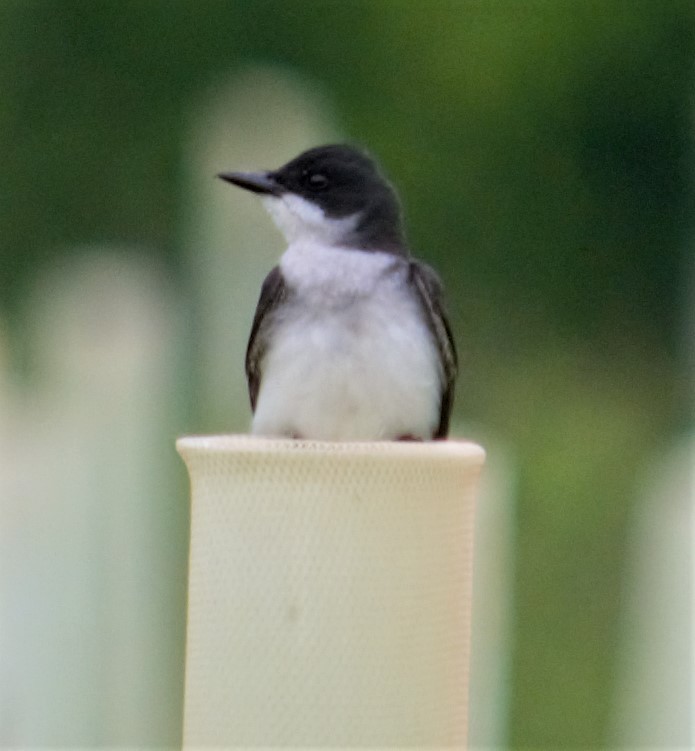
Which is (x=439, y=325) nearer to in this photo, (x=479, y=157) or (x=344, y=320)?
(x=344, y=320)

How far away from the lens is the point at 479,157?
2.50 metres

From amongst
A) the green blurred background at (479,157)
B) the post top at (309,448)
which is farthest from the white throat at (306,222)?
the green blurred background at (479,157)

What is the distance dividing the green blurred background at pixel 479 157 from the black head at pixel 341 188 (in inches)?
32.8

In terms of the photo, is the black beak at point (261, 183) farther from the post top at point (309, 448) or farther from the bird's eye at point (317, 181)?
the post top at point (309, 448)

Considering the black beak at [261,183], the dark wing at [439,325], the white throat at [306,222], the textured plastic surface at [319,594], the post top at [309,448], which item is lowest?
the textured plastic surface at [319,594]

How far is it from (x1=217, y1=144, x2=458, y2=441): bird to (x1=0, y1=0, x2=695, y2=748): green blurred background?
84 cm

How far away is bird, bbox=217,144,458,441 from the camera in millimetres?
1323

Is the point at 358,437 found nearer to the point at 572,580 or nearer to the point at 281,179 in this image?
the point at 281,179

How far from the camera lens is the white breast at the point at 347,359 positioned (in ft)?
4.33

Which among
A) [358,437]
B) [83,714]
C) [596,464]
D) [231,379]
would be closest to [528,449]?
[596,464]

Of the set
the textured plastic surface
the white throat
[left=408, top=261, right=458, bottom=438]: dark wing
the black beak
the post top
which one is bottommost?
the textured plastic surface

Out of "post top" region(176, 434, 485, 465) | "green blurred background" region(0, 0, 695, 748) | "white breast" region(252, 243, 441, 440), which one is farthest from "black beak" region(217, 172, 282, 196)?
"green blurred background" region(0, 0, 695, 748)

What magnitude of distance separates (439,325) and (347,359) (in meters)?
0.14

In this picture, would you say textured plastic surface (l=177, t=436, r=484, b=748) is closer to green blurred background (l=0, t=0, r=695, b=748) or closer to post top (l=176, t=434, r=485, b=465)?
post top (l=176, t=434, r=485, b=465)
